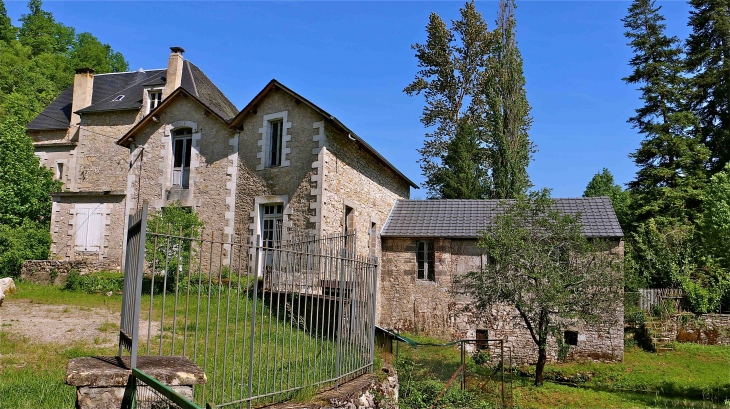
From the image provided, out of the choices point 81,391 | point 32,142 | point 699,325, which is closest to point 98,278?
point 32,142

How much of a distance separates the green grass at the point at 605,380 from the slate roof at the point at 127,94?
1263cm

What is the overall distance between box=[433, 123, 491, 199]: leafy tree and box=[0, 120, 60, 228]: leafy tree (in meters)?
17.5

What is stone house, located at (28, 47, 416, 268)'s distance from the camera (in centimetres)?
1628

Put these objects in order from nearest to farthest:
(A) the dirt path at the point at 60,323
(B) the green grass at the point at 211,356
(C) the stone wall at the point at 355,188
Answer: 1. (B) the green grass at the point at 211,356
2. (A) the dirt path at the point at 60,323
3. (C) the stone wall at the point at 355,188

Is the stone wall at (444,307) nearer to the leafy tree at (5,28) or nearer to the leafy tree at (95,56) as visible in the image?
the leafy tree at (95,56)

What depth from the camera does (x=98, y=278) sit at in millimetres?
17344

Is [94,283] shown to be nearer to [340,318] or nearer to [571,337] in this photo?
[340,318]

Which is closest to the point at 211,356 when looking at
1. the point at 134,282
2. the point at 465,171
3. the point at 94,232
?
the point at 134,282

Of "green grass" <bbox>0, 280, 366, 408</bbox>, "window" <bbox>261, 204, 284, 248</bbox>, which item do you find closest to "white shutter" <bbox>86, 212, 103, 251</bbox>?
"green grass" <bbox>0, 280, 366, 408</bbox>

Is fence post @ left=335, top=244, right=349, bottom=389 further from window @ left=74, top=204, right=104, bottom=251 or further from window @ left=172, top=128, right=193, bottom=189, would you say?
window @ left=74, top=204, right=104, bottom=251

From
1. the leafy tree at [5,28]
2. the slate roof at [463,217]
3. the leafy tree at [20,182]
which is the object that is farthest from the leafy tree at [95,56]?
the slate roof at [463,217]

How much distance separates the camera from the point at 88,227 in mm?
20047

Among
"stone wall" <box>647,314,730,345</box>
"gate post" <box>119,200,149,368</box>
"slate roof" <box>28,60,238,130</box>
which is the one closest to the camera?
"gate post" <box>119,200,149,368</box>

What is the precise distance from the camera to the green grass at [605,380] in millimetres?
10422
